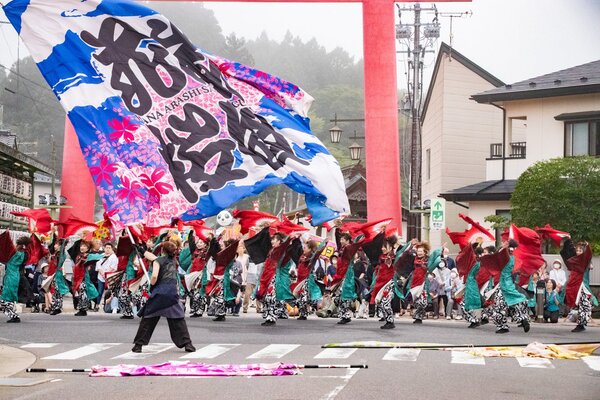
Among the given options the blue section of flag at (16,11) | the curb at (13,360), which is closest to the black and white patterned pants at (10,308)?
the curb at (13,360)

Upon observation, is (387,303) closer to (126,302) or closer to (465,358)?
(126,302)

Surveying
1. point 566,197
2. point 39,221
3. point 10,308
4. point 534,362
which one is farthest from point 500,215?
point 534,362

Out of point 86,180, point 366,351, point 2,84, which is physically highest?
point 2,84

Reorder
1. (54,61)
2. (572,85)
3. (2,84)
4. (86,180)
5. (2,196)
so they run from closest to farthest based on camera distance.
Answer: (54,61), (572,85), (86,180), (2,196), (2,84)

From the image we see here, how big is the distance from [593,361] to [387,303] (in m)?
6.77

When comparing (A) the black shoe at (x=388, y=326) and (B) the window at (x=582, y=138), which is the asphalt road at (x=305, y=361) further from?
(B) the window at (x=582, y=138)

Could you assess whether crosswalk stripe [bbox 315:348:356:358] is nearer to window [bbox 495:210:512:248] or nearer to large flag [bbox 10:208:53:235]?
large flag [bbox 10:208:53:235]

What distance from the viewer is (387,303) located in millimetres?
21422

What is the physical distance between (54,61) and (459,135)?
31264mm

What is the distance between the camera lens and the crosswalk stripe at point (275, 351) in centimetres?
1514

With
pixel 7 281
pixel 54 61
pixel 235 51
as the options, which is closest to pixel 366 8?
pixel 7 281

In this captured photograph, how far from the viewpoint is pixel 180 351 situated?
15609 millimetres

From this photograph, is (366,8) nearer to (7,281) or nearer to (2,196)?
(7,281)

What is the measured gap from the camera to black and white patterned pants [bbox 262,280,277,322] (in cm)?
2188
